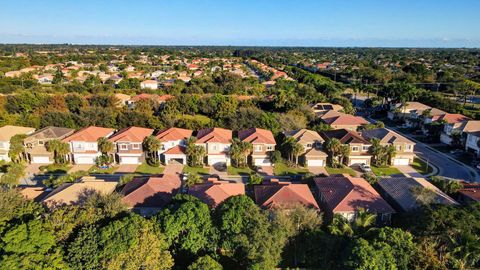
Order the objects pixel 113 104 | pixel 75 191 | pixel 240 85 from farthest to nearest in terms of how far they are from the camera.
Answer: pixel 240 85 < pixel 113 104 < pixel 75 191

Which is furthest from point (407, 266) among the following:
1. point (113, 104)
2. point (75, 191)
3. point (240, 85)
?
point (240, 85)

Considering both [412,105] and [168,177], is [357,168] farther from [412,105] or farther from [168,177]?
[412,105]

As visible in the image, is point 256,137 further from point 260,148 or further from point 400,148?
point 400,148

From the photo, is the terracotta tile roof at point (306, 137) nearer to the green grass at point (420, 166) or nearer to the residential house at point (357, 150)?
the residential house at point (357, 150)

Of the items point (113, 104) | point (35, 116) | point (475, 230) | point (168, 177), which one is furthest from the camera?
point (113, 104)

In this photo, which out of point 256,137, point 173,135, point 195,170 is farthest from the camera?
point 173,135

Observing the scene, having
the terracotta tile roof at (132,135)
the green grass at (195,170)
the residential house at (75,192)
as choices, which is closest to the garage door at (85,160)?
the terracotta tile roof at (132,135)

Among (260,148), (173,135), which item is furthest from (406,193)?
(173,135)
